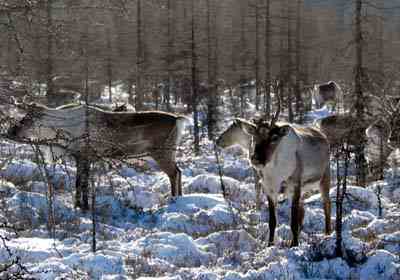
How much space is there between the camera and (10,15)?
4.53m

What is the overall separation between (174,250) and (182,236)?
0.46 metres

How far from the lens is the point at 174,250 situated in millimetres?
8312

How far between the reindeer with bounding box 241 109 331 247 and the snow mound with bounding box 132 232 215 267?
98 cm

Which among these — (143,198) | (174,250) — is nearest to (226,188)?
(143,198)

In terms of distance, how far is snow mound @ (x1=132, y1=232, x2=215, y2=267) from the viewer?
795 cm

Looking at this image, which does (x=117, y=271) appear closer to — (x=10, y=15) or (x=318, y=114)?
(x=10, y=15)

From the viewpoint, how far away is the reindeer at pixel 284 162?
832cm

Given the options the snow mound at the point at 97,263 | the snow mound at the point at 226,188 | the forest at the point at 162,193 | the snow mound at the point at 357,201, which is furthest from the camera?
the snow mound at the point at 226,188

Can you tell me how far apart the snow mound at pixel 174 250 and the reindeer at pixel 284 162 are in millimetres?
976

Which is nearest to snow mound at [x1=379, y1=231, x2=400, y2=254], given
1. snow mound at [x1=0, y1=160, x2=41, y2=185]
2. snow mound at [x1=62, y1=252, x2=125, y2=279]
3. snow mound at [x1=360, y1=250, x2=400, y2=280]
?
snow mound at [x1=360, y1=250, x2=400, y2=280]

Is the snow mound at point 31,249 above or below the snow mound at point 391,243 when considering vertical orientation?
below

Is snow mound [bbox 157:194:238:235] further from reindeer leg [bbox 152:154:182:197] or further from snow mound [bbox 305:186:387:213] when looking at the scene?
snow mound [bbox 305:186:387:213]

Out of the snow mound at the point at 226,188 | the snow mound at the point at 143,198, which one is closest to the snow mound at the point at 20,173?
the snow mound at the point at 143,198

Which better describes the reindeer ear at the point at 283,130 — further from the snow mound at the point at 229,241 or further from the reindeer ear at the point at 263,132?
the snow mound at the point at 229,241
